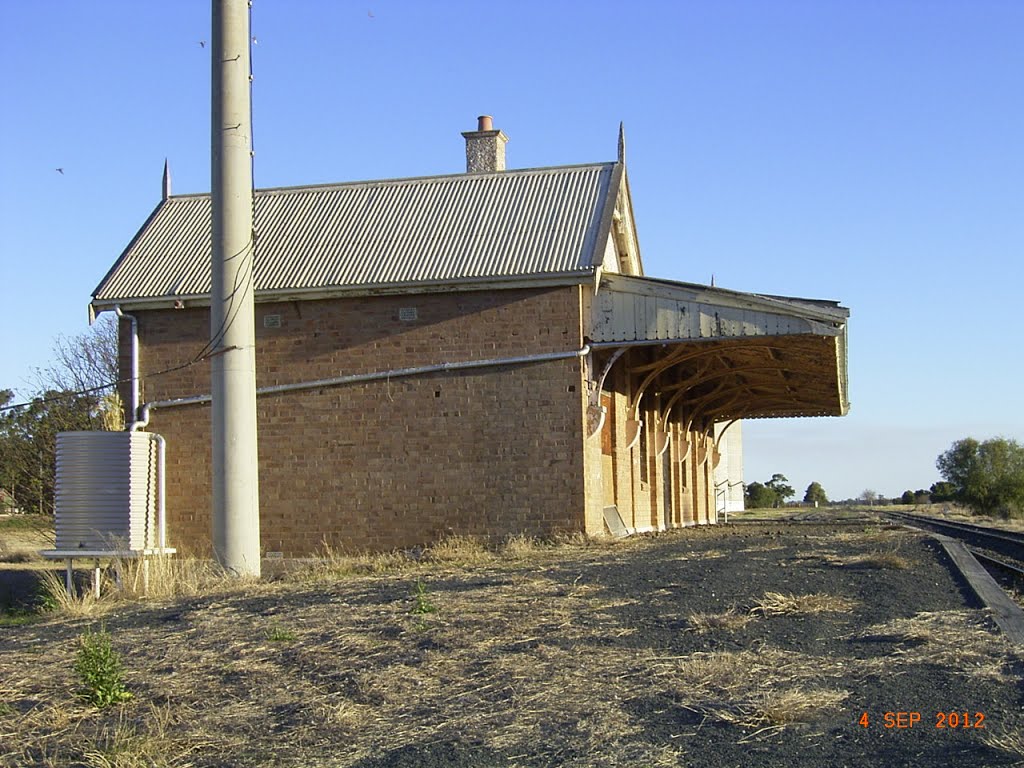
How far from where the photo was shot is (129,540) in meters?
15.8

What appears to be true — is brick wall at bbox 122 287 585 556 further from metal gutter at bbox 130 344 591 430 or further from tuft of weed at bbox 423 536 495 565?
tuft of weed at bbox 423 536 495 565

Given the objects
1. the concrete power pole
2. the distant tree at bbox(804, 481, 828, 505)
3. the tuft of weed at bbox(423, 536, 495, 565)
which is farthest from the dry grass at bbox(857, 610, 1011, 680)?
the distant tree at bbox(804, 481, 828, 505)

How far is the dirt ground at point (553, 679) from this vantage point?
227 inches

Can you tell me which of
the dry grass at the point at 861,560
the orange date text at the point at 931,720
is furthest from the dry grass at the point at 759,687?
the dry grass at the point at 861,560

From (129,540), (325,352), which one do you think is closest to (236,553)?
(129,540)

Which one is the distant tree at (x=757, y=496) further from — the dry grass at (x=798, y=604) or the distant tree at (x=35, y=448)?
the dry grass at (x=798, y=604)

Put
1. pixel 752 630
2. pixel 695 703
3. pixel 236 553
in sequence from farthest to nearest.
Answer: pixel 236 553 → pixel 752 630 → pixel 695 703

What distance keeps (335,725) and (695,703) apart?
1920mm

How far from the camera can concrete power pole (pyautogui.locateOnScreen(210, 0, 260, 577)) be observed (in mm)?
15305

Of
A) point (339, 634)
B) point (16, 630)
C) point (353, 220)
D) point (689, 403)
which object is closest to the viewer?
point (339, 634)

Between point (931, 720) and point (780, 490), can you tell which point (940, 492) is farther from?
point (931, 720)

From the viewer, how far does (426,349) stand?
19.2 m

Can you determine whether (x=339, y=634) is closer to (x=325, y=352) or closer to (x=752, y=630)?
(x=752, y=630)

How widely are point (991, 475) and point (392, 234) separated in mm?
43189
